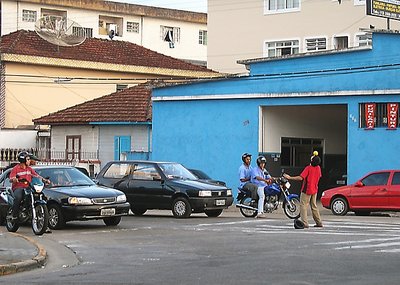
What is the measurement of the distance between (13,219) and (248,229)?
5.40 meters

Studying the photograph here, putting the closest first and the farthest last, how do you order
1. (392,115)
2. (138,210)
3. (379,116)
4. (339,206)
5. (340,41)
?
(138,210)
(339,206)
(392,115)
(379,116)
(340,41)

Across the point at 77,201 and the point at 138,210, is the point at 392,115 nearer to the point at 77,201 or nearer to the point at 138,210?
the point at 138,210

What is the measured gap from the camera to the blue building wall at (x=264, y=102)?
1256 inches

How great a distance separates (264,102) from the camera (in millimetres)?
35281

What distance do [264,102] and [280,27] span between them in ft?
54.3

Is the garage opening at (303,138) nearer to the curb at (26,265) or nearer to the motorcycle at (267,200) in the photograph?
the motorcycle at (267,200)

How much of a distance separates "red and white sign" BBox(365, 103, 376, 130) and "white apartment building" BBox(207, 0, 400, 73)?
46.4ft

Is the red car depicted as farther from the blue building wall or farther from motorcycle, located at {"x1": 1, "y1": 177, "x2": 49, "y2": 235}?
motorcycle, located at {"x1": 1, "y1": 177, "x2": 49, "y2": 235}

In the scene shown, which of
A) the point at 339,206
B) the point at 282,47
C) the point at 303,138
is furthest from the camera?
the point at 282,47

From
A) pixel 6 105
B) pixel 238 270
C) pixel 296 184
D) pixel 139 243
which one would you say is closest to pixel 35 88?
pixel 6 105

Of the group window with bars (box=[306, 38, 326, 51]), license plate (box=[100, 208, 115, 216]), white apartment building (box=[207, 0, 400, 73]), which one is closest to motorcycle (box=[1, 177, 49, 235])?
license plate (box=[100, 208, 115, 216])

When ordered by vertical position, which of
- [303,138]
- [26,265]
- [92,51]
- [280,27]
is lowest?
[26,265]

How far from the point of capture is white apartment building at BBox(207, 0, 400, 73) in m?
47.9

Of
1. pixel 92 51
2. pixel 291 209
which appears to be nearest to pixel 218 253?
pixel 291 209
